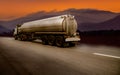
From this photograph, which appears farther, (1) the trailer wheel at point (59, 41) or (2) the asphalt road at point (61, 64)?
(1) the trailer wheel at point (59, 41)

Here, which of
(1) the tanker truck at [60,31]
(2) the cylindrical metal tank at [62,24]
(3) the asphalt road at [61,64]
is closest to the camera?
(3) the asphalt road at [61,64]

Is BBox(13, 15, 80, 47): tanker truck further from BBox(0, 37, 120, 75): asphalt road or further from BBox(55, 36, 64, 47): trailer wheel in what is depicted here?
BBox(0, 37, 120, 75): asphalt road

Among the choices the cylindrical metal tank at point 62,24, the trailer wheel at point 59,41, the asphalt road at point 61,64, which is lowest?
the asphalt road at point 61,64

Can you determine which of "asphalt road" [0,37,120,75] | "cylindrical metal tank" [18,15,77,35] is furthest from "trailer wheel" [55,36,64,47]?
"asphalt road" [0,37,120,75]

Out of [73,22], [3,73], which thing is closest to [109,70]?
[3,73]

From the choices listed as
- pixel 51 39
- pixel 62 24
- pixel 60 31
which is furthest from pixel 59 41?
pixel 51 39

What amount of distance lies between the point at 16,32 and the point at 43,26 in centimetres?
1615

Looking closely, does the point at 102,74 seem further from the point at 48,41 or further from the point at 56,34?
the point at 48,41

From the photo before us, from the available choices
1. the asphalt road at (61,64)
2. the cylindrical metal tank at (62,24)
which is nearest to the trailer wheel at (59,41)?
the cylindrical metal tank at (62,24)

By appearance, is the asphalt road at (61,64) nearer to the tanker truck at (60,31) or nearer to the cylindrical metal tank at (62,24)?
the tanker truck at (60,31)

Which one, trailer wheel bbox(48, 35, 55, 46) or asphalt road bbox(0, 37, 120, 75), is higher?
trailer wheel bbox(48, 35, 55, 46)

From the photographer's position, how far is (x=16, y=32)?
40.6 meters

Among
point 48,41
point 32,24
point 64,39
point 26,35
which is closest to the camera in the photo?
point 64,39

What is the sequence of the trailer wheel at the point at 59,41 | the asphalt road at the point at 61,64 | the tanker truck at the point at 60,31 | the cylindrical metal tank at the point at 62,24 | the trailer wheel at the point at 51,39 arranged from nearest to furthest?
the asphalt road at the point at 61,64 → the trailer wheel at the point at 59,41 → the tanker truck at the point at 60,31 → the cylindrical metal tank at the point at 62,24 → the trailer wheel at the point at 51,39
